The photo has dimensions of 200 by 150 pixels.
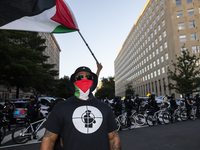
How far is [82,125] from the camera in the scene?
1763mm

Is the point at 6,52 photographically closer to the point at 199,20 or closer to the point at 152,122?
the point at 152,122

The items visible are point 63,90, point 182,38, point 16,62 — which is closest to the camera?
point 16,62

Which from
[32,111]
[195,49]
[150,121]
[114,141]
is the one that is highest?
[195,49]

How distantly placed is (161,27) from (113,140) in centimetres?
5263

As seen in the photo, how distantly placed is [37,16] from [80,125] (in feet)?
11.5

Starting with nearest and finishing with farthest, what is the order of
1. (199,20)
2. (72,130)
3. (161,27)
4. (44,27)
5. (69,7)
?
(72,130), (44,27), (69,7), (199,20), (161,27)

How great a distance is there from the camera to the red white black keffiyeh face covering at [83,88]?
6.44 ft

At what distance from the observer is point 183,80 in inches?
997

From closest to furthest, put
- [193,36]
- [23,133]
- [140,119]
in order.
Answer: [23,133] < [140,119] < [193,36]

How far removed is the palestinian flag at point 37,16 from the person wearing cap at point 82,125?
117 inches

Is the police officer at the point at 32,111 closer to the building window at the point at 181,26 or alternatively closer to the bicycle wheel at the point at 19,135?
the bicycle wheel at the point at 19,135

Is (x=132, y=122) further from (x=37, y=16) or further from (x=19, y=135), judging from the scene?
(x=37, y=16)

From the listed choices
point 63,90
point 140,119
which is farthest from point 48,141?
point 63,90

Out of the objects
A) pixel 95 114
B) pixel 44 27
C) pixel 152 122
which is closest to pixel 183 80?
pixel 152 122
